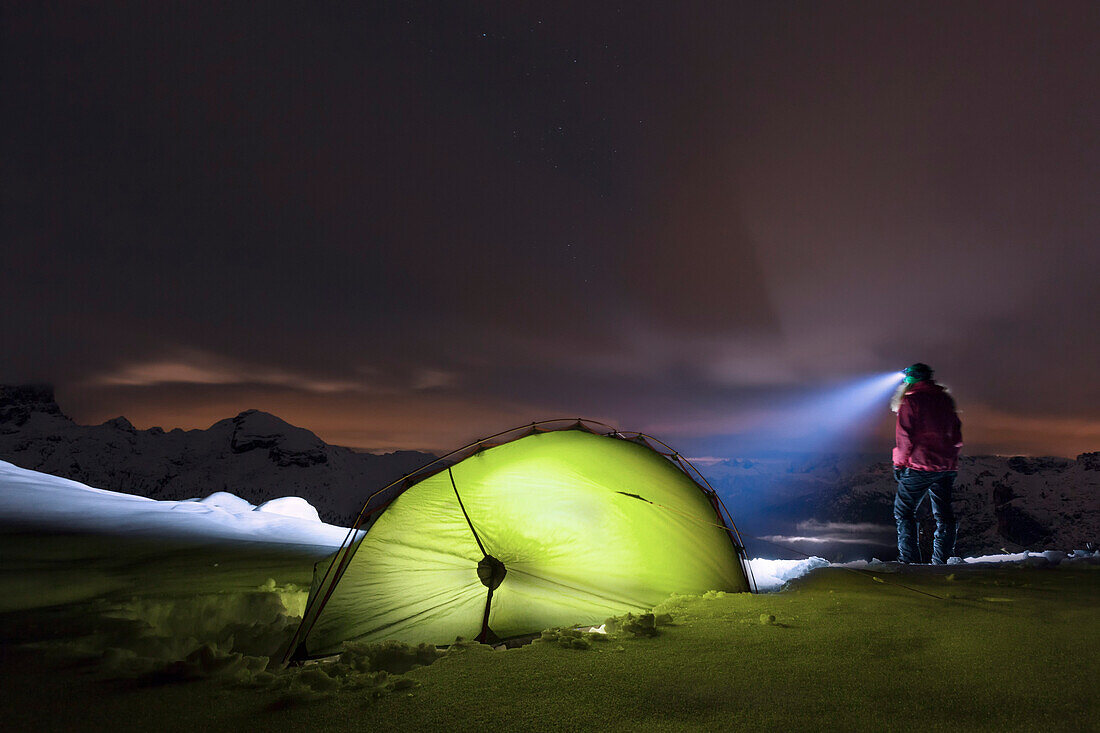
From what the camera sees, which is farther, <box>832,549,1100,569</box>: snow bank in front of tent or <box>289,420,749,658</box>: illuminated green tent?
<box>832,549,1100,569</box>: snow bank in front of tent

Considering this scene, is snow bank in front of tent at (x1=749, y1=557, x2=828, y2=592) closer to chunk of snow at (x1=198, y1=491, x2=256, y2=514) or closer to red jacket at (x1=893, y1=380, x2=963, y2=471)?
red jacket at (x1=893, y1=380, x2=963, y2=471)

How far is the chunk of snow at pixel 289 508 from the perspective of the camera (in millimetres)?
13617

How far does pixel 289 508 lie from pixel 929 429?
13.9 metres

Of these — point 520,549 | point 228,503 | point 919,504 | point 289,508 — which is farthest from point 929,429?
point 228,503

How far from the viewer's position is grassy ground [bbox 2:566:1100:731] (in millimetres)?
2445

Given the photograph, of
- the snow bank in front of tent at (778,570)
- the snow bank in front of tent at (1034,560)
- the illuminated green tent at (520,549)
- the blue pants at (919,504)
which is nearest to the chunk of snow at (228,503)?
the illuminated green tent at (520,549)

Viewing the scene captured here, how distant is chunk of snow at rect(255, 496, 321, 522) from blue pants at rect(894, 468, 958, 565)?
39.5 feet

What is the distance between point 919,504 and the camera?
777 cm

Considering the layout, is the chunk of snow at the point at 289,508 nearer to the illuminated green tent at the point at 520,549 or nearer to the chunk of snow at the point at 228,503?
the chunk of snow at the point at 228,503

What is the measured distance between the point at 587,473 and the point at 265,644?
3.02 metres

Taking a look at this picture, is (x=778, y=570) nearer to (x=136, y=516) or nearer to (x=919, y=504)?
(x=919, y=504)

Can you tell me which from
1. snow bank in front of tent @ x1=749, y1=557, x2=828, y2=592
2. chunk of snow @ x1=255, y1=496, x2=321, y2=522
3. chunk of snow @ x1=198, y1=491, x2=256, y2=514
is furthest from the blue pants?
chunk of snow @ x1=198, y1=491, x2=256, y2=514

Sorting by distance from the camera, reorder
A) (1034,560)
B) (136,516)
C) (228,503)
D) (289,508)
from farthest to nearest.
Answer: (289,508), (228,503), (136,516), (1034,560)

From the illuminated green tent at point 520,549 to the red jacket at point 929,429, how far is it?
152 inches
